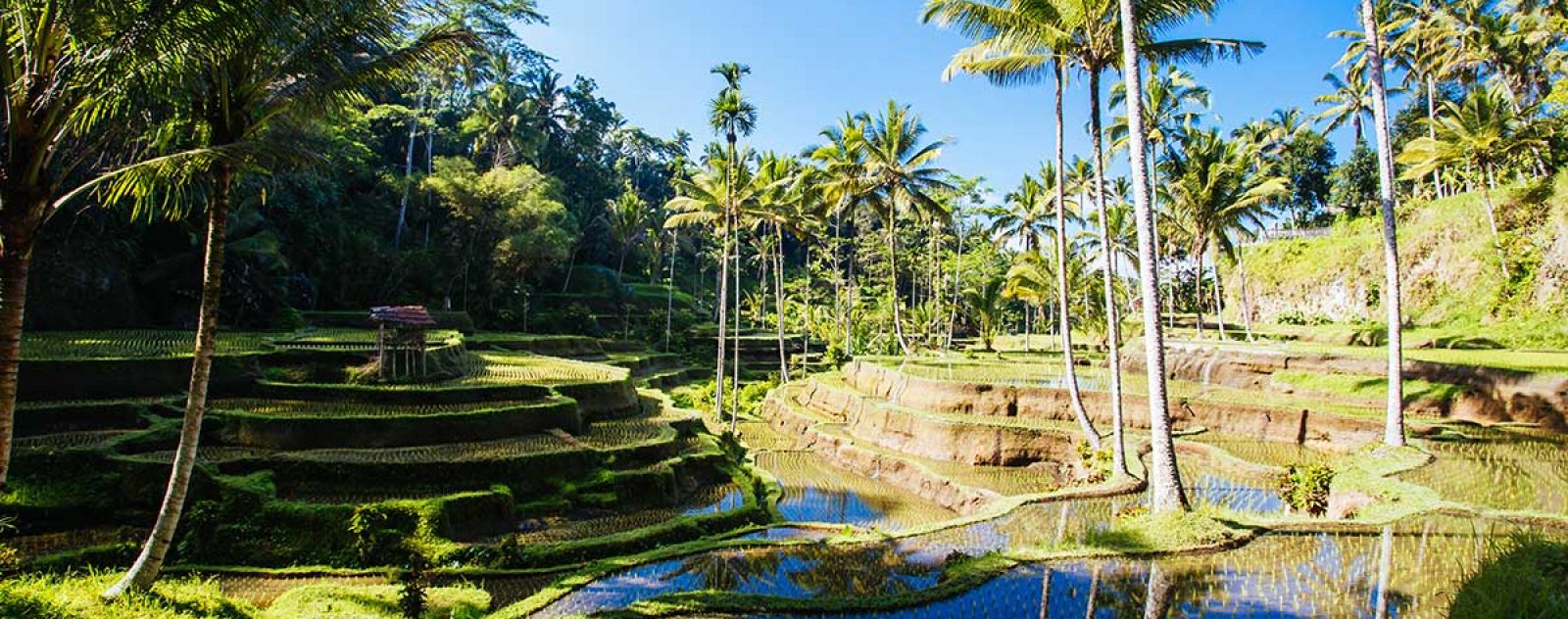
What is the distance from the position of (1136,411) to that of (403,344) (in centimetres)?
2116

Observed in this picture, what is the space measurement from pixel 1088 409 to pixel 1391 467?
8586 millimetres

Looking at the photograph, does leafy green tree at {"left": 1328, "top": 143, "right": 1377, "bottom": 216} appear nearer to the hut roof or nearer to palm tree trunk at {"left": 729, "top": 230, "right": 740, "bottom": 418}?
palm tree trunk at {"left": 729, "top": 230, "right": 740, "bottom": 418}

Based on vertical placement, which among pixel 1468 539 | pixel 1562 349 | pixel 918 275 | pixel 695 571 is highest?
pixel 918 275

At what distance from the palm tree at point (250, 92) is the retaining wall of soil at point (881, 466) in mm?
14083

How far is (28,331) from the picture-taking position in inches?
803

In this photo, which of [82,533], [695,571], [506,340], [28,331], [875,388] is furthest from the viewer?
[506,340]

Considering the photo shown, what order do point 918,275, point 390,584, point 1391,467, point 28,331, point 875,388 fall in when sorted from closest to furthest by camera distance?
1. point 390,584
2. point 1391,467
3. point 28,331
4. point 875,388
5. point 918,275

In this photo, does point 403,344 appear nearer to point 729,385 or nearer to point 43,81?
point 43,81

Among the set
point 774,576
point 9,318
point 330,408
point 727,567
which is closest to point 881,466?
point 727,567

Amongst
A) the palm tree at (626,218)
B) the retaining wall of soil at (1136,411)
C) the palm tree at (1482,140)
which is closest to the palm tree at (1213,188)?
the palm tree at (1482,140)

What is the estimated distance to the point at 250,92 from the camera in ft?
27.3

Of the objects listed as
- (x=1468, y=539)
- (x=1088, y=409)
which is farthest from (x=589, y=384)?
(x=1468, y=539)

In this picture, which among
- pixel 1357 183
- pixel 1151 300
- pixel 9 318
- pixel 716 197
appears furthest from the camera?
pixel 1357 183

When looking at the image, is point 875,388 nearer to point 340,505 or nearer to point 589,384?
point 589,384
